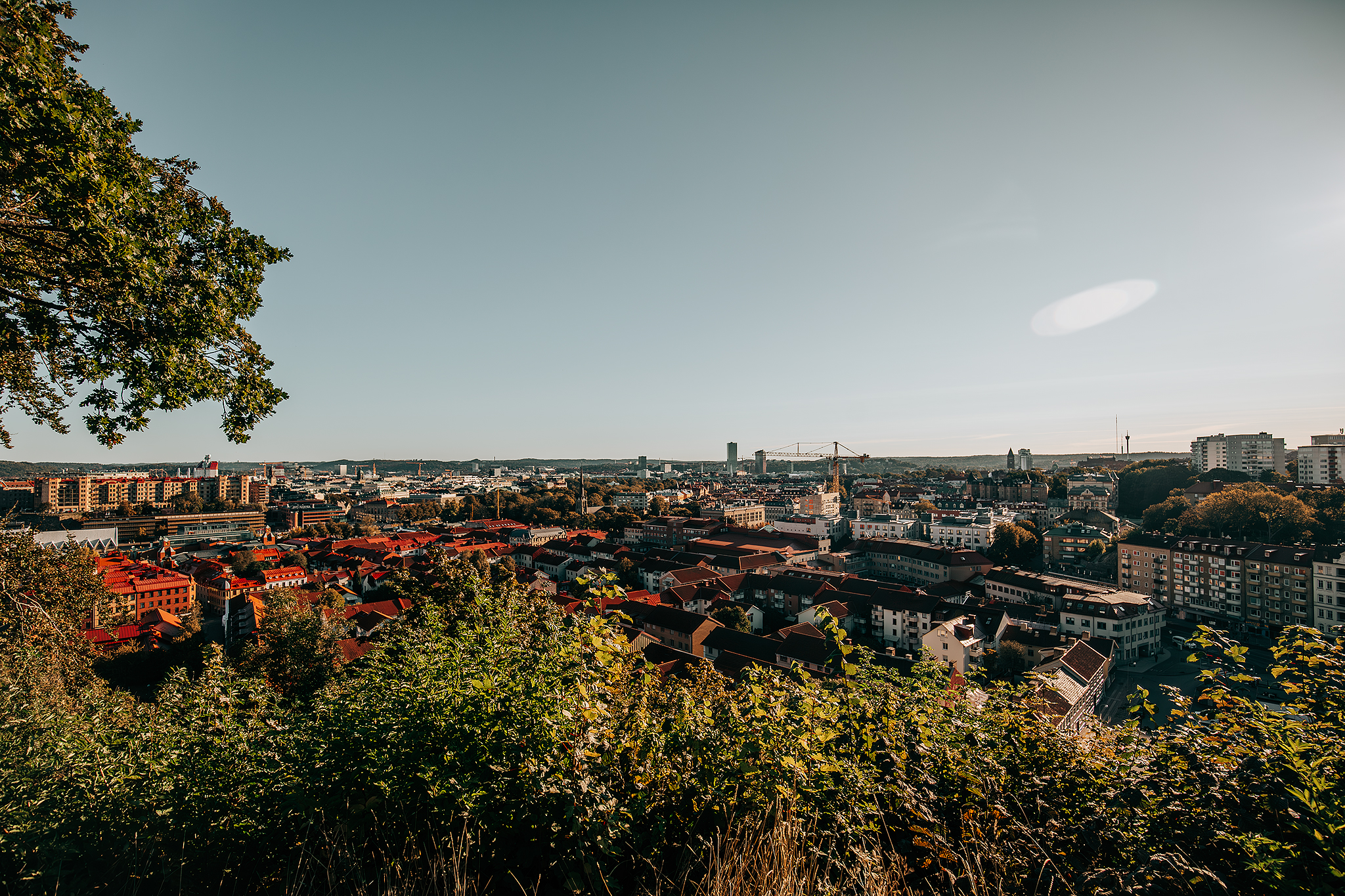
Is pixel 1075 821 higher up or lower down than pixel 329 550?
higher up

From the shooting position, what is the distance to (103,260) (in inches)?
152

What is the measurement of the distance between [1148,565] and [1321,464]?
56104 millimetres

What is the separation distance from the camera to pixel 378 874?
102 inches

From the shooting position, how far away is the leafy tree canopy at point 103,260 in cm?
329

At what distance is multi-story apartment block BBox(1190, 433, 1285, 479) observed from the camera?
3369 inches

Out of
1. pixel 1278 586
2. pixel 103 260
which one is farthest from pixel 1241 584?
pixel 103 260

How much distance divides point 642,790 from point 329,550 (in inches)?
2085

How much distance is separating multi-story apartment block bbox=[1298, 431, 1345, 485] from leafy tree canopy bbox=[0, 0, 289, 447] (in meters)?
100

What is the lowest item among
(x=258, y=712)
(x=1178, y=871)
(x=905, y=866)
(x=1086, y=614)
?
(x=1086, y=614)

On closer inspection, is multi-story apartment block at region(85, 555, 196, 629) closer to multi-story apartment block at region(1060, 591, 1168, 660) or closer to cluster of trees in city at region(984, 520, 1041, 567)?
multi-story apartment block at region(1060, 591, 1168, 660)

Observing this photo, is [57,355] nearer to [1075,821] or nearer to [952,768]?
[952,768]

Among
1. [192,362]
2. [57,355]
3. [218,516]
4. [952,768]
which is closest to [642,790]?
[952,768]

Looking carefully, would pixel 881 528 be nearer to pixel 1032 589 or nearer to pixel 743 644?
pixel 1032 589

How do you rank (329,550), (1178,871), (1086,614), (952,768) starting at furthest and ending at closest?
1. (329,550)
2. (1086,614)
3. (952,768)
4. (1178,871)
